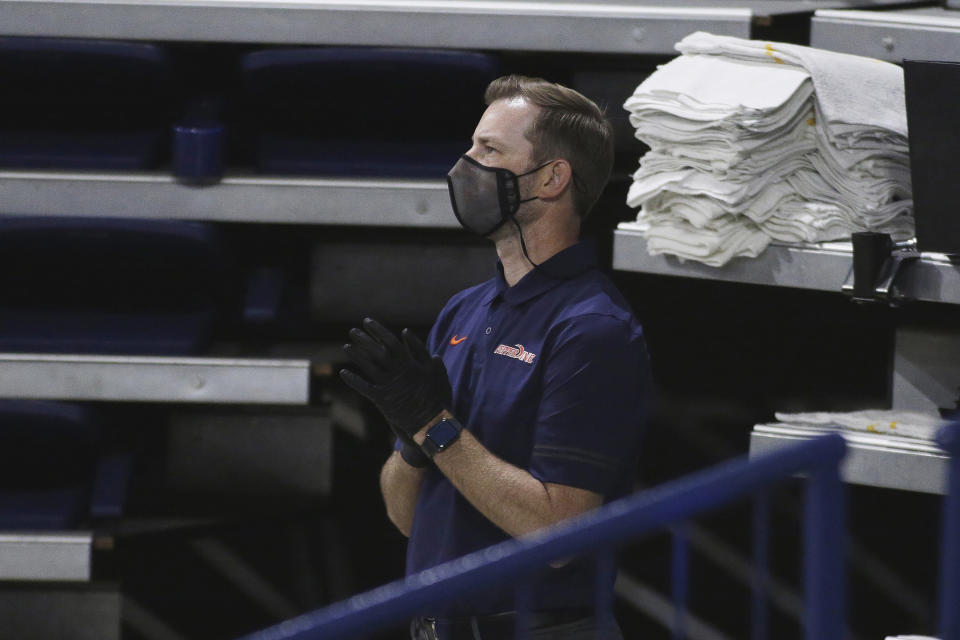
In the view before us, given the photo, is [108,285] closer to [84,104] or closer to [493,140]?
[84,104]

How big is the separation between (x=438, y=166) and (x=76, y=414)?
907 millimetres

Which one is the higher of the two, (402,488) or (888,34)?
(888,34)

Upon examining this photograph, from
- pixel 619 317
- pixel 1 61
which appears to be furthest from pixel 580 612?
pixel 1 61

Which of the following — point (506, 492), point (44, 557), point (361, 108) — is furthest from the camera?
point (361, 108)

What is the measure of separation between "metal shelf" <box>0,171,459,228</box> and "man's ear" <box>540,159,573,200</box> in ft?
3.24

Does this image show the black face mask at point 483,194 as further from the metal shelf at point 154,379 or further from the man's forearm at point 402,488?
the metal shelf at point 154,379

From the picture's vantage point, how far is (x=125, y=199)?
3.12m

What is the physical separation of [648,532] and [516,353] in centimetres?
64

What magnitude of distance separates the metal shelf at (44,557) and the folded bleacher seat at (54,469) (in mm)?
92

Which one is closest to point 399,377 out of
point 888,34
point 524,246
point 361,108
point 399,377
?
point 399,377

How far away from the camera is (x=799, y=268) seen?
221cm

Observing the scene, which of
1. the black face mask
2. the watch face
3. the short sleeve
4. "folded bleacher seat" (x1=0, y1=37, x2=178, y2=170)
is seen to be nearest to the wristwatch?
the watch face

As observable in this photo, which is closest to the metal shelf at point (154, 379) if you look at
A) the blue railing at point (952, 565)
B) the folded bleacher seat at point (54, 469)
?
the folded bleacher seat at point (54, 469)

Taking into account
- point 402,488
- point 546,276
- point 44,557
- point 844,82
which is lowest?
point 44,557
